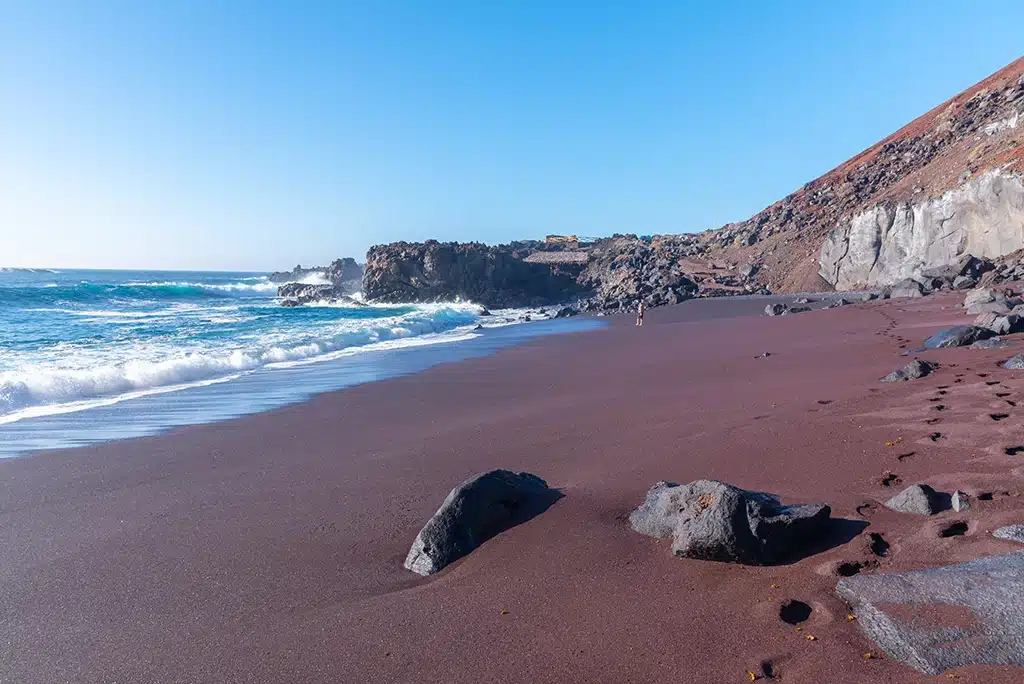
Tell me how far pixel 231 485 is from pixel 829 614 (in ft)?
15.1

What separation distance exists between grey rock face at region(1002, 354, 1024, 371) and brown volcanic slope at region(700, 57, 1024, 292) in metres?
16.9

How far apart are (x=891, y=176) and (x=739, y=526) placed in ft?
117

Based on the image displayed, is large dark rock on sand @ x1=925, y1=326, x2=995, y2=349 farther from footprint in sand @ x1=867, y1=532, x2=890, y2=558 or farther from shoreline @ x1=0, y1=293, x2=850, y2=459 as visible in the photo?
shoreline @ x1=0, y1=293, x2=850, y2=459

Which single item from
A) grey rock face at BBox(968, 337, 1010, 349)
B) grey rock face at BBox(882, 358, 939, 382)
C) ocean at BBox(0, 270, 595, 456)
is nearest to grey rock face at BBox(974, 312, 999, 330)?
grey rock face at BBox(968, 337, 1010, 349)

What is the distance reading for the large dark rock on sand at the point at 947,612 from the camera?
8.51ft

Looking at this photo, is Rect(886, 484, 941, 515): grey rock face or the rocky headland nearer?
Rect(886, 484, 941, 515): grey rock face

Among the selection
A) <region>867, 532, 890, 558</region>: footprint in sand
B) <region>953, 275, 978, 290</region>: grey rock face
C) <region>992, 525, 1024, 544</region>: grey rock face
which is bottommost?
<region>867, 532, 890, 558</region>: footprint in sand

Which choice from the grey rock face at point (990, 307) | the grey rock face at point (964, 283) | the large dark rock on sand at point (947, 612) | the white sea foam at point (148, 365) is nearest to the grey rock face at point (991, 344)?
the grey rock face at point (990, 307)

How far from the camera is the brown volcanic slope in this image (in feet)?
82.7

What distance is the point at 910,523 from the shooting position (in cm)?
365

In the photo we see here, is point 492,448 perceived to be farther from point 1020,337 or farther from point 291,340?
point 291,340

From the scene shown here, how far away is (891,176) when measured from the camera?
1315 inches

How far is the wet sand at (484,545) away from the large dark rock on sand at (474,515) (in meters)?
0.09

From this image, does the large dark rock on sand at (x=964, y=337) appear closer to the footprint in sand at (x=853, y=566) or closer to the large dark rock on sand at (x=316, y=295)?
the footprint in sand at (x=853, y=566)
